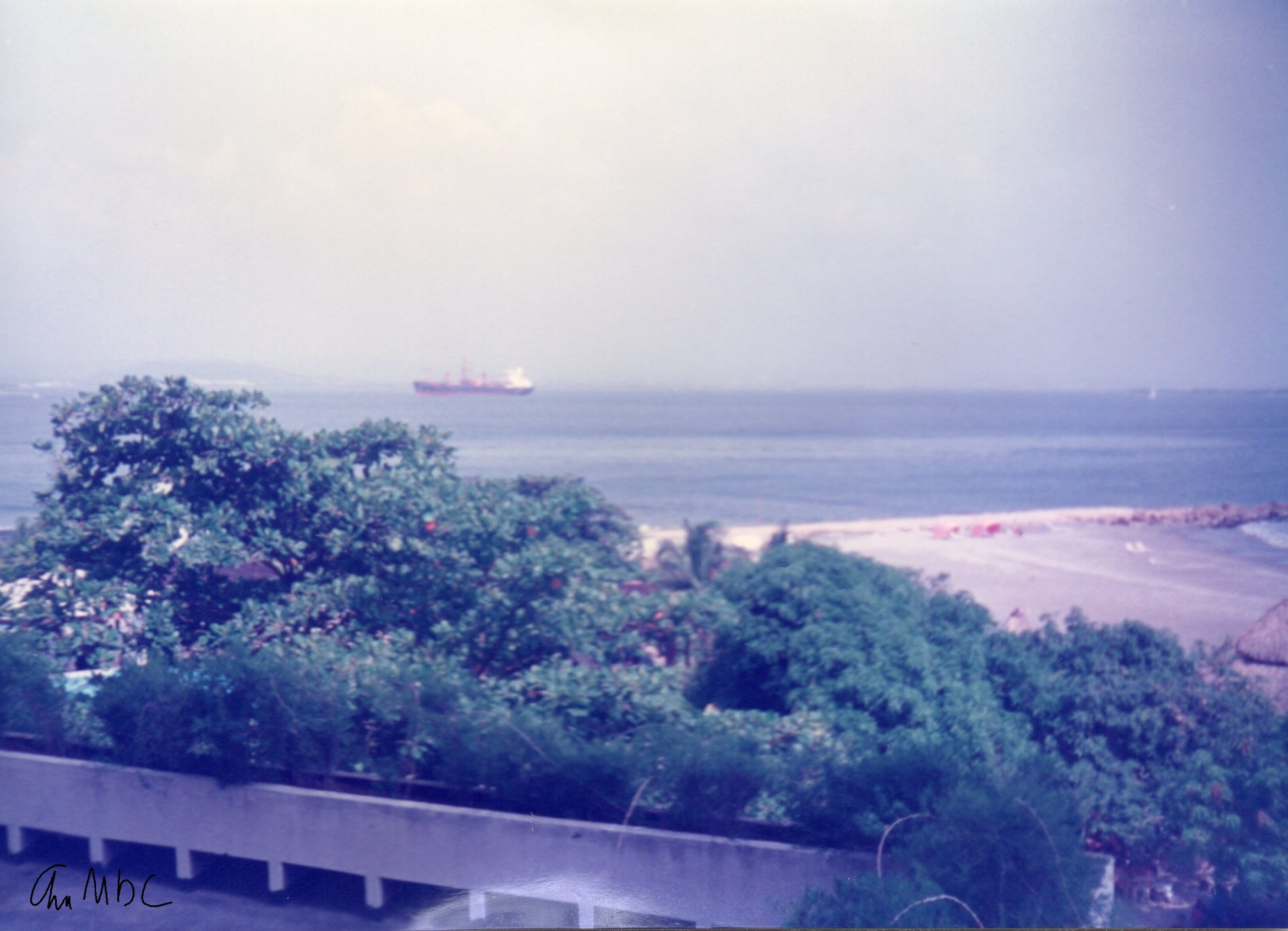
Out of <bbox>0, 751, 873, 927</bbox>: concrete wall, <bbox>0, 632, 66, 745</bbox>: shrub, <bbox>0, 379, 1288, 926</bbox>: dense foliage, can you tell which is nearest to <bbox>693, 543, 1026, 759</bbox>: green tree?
<bbox>0, 379, 1288, 926</bbox>: dense foliage

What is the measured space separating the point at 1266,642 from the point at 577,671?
2.75 m

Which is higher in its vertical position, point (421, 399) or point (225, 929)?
point (421, 399)

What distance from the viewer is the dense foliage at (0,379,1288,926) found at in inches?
120

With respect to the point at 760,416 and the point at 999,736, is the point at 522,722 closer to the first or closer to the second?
the point at 760,416

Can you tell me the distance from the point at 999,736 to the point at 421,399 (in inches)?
104

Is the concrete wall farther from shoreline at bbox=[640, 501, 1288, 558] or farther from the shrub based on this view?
shoreline at bbox=[640, 501, 1288, 558]

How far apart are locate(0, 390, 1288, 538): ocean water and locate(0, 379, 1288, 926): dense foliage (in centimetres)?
13

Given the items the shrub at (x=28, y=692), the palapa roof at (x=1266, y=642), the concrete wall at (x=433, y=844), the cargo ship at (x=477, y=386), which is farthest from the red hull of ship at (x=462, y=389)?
the palapa roof at (x=1266, y=642)

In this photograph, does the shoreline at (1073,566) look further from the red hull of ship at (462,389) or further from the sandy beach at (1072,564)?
the red hull of ship at (462,389)

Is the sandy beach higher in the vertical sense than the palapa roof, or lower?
higher

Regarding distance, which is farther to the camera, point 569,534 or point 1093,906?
point 569,534

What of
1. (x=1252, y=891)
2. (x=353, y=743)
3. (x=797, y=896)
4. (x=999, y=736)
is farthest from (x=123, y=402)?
(x=1252, y=891)

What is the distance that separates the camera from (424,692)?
11.1 feet

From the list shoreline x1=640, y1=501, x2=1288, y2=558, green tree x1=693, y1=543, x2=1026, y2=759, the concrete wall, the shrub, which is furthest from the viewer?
shoreline x1=640, y1=501, x2=1288, y2=558
